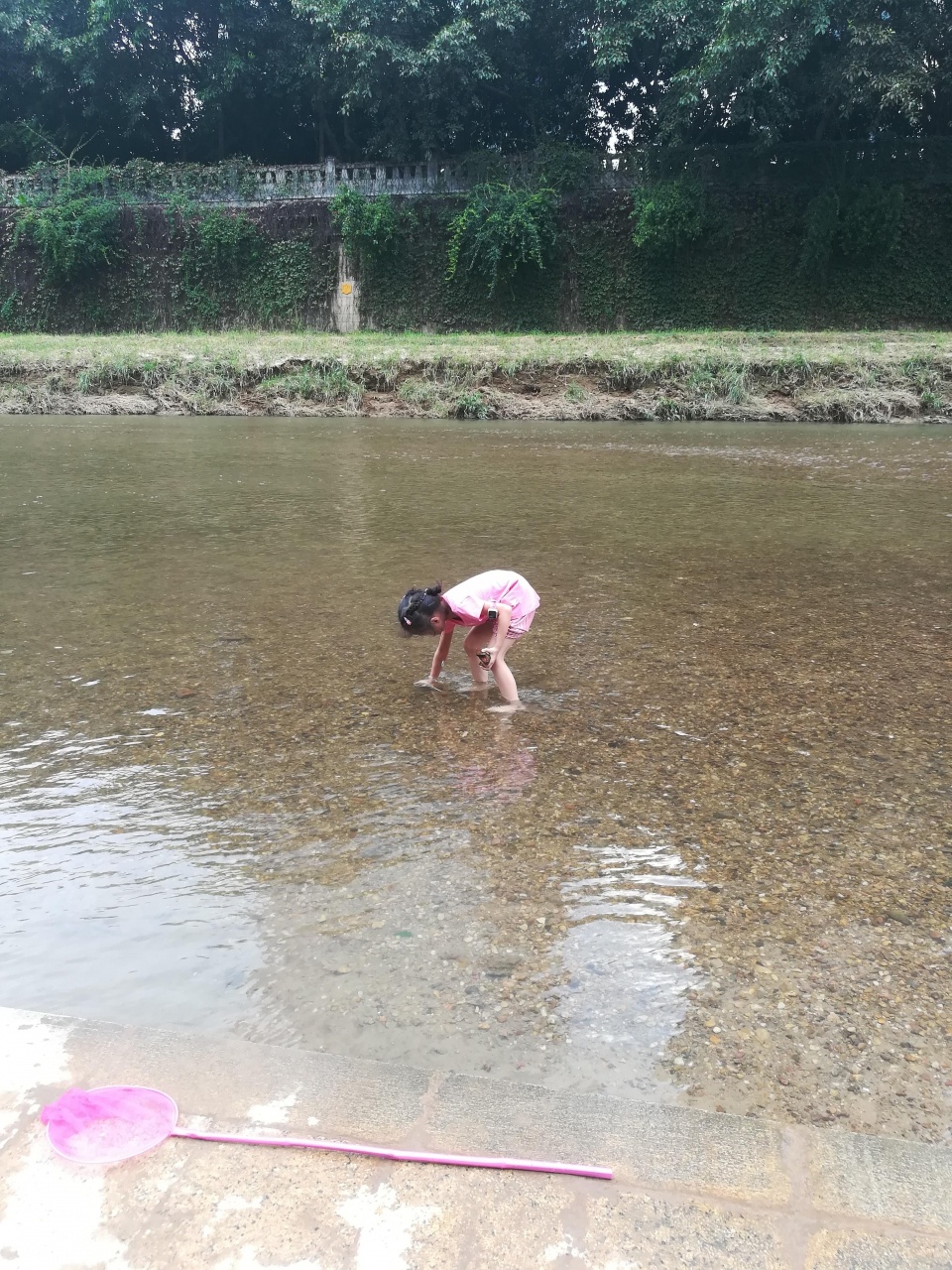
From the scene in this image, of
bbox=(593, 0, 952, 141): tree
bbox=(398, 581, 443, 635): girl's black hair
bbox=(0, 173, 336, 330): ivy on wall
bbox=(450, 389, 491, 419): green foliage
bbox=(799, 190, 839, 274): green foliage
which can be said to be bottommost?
bbox=(450, 389, 491, 419): green foliage

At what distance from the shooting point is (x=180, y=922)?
2.71 meters

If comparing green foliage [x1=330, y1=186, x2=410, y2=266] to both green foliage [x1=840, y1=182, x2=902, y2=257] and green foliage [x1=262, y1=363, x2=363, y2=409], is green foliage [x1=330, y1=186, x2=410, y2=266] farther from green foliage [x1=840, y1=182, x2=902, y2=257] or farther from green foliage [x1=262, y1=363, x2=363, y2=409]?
green foliage [x1=840, y1=182, x2=902, y2=257]

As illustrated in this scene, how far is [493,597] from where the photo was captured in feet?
14.9

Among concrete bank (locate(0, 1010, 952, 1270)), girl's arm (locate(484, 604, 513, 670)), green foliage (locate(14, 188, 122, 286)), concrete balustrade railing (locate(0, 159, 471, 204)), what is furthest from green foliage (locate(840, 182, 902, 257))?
concrete bank (locate(0, 1010, 952, 1270))

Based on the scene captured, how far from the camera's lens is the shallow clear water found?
2434 millimetres

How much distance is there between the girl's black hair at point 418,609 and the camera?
408 centimetres

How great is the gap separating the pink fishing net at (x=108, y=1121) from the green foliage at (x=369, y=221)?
3046 cm

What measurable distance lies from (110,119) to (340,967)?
42.9m

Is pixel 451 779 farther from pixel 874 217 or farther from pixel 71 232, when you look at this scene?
pixel 71 232

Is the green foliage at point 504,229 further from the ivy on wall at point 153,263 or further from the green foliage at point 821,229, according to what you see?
the green foliage at point 821,229

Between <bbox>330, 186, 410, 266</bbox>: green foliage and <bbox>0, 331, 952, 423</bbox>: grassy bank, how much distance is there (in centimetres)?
901

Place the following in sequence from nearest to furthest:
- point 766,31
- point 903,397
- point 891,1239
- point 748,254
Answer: point 891,1239
point 903,397
point 766,31
point 748,254

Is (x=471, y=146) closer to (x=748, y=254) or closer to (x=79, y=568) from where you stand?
(x=748, y=254)

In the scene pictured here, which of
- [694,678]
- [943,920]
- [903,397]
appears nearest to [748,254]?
[903,397]
